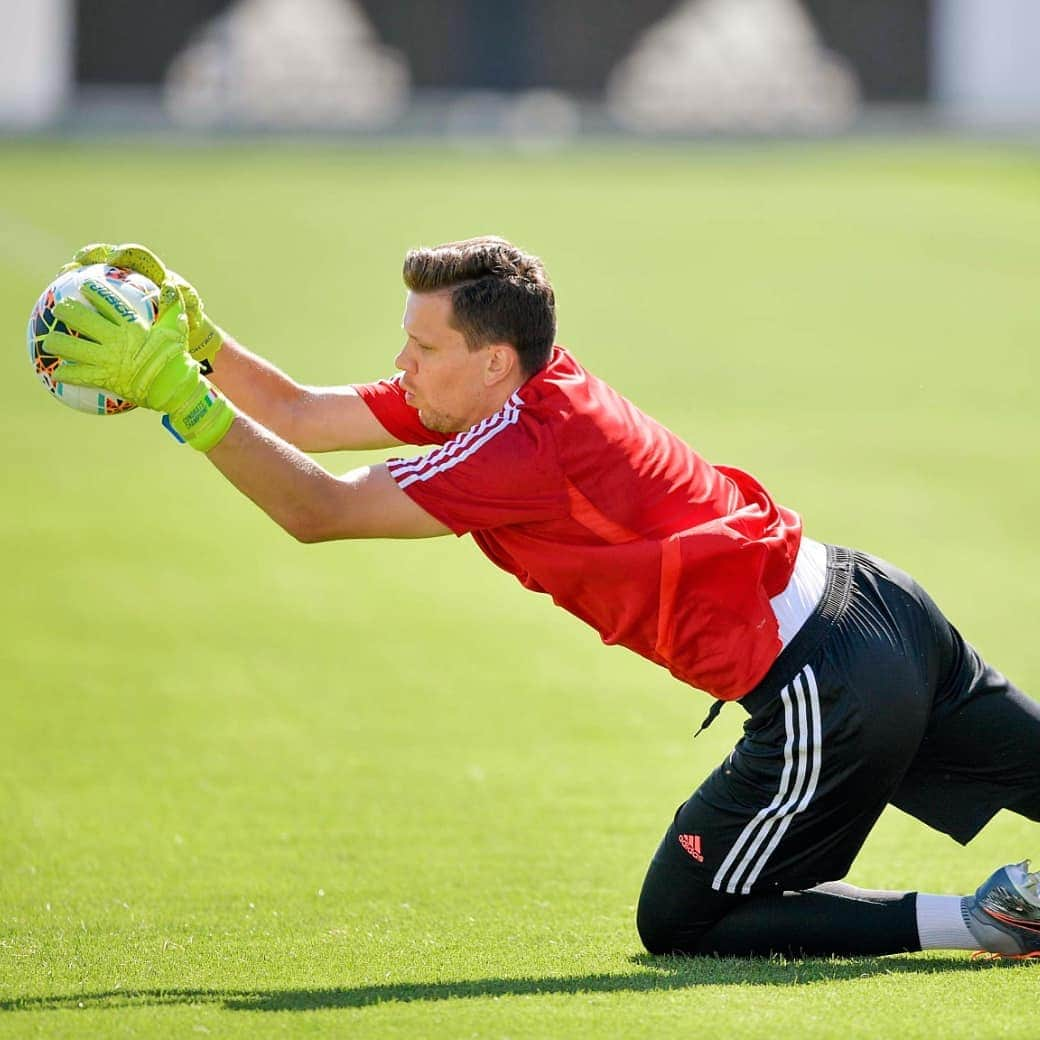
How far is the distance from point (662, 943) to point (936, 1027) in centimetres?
104

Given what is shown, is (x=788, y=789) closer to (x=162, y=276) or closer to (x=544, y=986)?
(x=544, y=986)

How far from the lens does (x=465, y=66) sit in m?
47.1

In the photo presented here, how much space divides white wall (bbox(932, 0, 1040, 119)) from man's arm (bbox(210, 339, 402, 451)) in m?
45.4

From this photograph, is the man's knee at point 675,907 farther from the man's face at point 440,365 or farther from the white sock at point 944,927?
the man's face at point 440,365

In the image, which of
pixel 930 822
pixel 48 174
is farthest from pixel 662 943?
pixel 48 174

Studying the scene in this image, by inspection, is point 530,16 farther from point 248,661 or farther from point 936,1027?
point 936,1027

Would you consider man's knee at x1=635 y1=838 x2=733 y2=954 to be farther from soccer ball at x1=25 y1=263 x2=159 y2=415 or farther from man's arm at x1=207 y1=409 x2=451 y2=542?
soccer ball at x1=25 y1=263 x2=159 y2=415

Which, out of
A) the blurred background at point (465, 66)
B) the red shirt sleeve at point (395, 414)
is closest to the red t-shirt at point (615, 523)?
the red shirt sleeve at point (395, 414)

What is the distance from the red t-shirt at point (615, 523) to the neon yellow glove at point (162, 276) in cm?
92

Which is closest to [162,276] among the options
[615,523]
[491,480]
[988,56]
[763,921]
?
[491,480]

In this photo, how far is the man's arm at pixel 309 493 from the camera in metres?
4.78

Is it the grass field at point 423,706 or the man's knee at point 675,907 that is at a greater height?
the man's knee at point 675,907

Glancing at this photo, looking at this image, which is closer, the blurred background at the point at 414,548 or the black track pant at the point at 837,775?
the black track pant at the point at 837,775

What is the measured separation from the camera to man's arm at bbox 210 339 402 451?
19.0 ft
